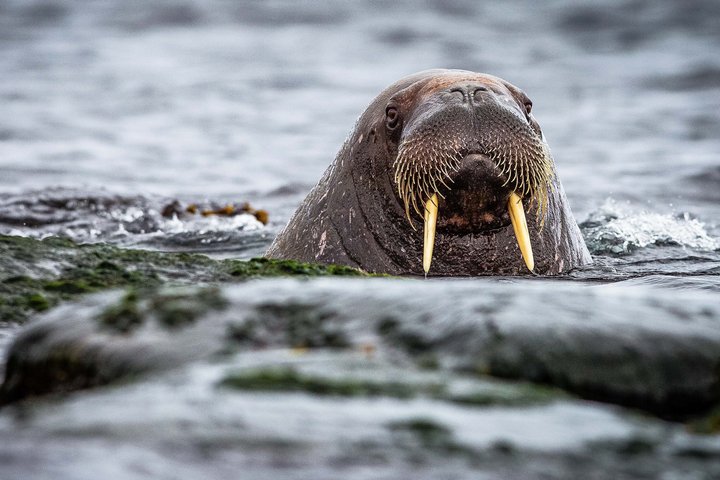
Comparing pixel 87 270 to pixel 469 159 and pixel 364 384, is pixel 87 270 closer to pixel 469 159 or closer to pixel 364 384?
pixel 469 159

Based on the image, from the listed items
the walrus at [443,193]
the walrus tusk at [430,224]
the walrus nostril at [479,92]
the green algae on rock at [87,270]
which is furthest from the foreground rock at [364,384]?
the walrus nostril at [479,92]

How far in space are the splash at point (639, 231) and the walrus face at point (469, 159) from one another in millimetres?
2846

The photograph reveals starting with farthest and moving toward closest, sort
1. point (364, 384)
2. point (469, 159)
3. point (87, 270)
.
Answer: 1. point (469, 159)
2. point (87, 270)
3. point (364, 384)

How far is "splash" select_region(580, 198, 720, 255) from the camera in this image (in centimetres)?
998

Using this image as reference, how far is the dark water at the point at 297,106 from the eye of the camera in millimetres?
11719

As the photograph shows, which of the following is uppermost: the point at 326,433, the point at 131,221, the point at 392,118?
the point at 392,118

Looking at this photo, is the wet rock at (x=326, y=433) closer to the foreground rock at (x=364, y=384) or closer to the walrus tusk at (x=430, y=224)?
the foreground rock at (x=364, y=384)

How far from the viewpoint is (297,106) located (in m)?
21.8

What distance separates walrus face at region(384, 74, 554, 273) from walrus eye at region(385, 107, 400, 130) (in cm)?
4

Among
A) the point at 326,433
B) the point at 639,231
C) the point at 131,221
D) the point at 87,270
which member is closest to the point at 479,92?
the point at 87,270

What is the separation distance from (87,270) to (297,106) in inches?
664

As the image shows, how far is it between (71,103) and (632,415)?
1994cm

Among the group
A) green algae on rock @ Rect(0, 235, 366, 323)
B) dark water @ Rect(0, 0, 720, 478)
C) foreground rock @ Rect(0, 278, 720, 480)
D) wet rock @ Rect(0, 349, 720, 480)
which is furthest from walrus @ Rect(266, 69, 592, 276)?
wet rock @ Rect(0, 349, 720, 480)

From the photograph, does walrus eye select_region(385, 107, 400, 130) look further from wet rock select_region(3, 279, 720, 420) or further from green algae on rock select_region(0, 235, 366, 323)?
wet rock select_region(3, 279, 720, 420)
